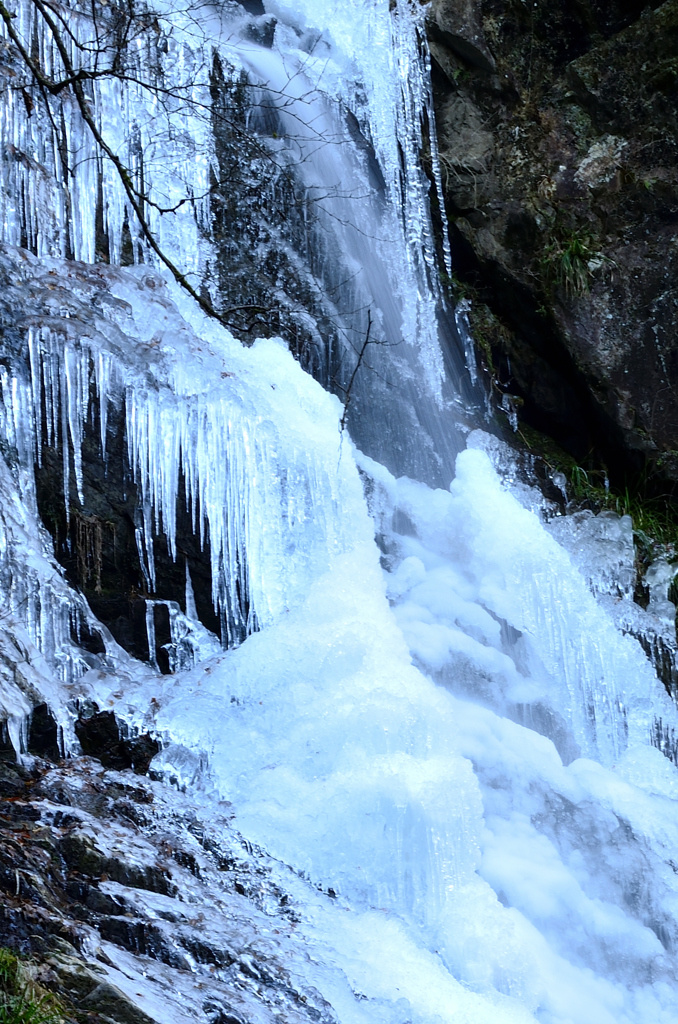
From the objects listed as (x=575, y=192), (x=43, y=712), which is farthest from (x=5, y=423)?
(x=575, y=192)

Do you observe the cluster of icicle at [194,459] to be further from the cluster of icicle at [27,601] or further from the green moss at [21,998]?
the green moss at [21,998]

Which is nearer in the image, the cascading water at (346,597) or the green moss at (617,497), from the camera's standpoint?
the cascading water at (346,597)

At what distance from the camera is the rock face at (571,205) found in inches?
265

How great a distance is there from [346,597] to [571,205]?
10.8 feet

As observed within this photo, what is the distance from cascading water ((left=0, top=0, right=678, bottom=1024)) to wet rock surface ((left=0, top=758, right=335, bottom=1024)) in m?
0.21

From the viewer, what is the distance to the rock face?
6.73 metres

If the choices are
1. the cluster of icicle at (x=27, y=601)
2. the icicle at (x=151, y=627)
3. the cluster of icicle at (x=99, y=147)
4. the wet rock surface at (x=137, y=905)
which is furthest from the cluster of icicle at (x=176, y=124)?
the wet rock surface at (x=137, y=905)

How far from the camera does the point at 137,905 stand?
11.2ft

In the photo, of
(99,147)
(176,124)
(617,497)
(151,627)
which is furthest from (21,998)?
(176,124)

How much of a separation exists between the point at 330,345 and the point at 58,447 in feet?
6.68

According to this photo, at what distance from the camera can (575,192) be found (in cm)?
701

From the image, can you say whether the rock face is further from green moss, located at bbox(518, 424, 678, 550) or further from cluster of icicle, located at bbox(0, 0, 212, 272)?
cluster of icicle, located at bbox(0, 0, 212, 272)

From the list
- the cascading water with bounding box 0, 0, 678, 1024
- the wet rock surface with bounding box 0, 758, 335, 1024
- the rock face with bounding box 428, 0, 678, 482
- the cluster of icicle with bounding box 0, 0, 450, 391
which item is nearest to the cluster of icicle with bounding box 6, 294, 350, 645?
the cascading water with bounding box 0, 0, 678, 1024

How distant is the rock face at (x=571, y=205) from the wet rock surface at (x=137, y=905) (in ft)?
12.5
